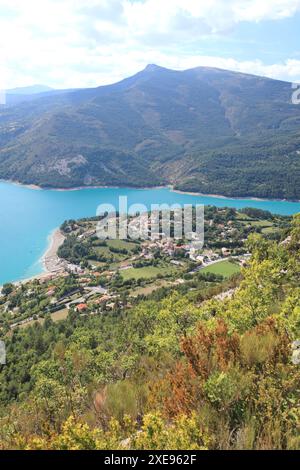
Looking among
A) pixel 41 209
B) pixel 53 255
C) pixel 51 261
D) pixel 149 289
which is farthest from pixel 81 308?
pixel 41 209

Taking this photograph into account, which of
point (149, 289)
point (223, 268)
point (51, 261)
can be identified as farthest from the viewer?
point (51, 261)

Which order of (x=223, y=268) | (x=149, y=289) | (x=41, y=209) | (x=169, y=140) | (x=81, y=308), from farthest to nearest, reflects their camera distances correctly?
(x=169, y=140) < (x=41, y=209) < (x=223, y=268) < (x=149, y=289) < (x=81, y=308)

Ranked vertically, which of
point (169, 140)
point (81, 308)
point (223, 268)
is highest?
point (169, 140)

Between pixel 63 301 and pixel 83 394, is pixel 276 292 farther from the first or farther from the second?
pixel 63 301

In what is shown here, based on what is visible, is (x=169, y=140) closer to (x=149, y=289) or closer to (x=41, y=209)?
(x=41, y=209)

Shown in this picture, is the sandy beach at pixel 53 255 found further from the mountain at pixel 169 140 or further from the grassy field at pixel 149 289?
the mountain at pixel 169 140

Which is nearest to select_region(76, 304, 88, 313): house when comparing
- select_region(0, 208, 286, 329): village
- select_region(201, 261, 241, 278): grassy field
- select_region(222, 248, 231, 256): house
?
select_region(0, 208, 286, 329): village

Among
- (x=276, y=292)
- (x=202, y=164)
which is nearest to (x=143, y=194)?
(x=202, y=164)
